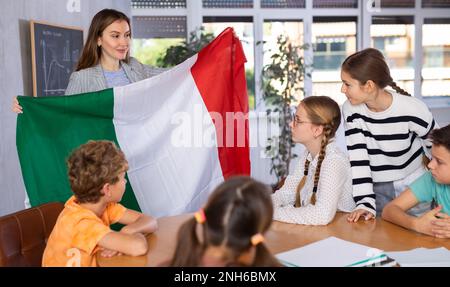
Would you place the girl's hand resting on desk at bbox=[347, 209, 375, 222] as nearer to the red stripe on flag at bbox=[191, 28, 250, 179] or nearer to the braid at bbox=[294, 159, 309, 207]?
the braid at bbox=[294, 159, 309, 207]

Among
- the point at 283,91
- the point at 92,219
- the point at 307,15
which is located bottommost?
the point at 92,219

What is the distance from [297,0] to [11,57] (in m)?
4.32

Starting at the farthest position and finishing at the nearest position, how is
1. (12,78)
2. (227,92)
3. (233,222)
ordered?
(12,78) → (227,92) → (233,222)

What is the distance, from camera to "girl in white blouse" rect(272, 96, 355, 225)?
6.60 feet

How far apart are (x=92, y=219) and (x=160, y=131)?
0.95m

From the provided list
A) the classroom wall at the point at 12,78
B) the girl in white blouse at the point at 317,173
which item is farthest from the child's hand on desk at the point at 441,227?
the classroom wall at the point at 12,78

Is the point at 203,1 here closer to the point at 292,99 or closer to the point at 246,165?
the point at 292,99

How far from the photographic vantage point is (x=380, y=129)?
89.1 inches

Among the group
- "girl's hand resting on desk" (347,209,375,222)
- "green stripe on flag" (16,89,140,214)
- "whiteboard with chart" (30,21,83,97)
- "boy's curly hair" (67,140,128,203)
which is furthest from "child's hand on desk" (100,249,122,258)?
"whiteboard with chart" (30,21,83,97)

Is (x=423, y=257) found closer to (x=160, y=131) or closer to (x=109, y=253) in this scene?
(x=109, y=253)

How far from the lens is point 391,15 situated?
6867 millimetres

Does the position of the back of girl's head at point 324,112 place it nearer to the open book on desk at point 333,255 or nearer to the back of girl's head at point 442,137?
the back of girl's head at point 442,137

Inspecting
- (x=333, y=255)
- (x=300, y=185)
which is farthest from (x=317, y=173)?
(x=333, y=255)
